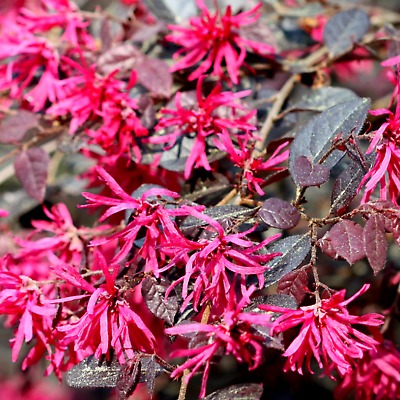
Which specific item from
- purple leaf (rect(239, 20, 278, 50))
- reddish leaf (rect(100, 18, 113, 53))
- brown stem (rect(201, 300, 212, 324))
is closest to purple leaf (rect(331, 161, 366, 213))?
brown stem (rect(201, 300, 212, 324))

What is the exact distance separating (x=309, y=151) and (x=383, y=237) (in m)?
0.18

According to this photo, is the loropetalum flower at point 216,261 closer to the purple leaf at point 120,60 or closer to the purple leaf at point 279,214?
the purple leaf at point 279,214

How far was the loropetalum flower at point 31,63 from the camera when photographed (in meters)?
0.86

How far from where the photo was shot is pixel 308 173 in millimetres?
565

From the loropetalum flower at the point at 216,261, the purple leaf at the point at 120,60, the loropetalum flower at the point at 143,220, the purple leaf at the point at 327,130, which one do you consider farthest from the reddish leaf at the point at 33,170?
the purple leaf at the point at 327,130

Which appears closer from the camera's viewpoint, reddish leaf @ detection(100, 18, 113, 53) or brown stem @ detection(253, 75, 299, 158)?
brown stem @ detection(253, 75, 299, 158)

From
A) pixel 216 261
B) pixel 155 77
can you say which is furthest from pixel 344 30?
pixel 216 261

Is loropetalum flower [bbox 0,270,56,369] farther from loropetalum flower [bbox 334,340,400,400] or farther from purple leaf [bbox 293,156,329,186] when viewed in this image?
loropetalum flower [bbox 334,340,400,400]

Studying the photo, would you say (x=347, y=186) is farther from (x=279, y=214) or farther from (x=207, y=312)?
(x=207, y=312)

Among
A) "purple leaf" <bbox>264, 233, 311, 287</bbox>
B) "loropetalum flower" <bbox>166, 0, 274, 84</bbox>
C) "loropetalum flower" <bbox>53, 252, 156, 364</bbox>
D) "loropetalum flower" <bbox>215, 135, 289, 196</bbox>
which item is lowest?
"loropetalum flower" <bbox>53, 252, 156, 364</bbox>

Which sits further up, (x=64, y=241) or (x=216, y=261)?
(x=216, y=261)

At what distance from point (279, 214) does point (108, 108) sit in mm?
397

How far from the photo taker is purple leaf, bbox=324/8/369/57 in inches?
37.1

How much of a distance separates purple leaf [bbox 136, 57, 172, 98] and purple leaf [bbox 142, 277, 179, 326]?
419mm
